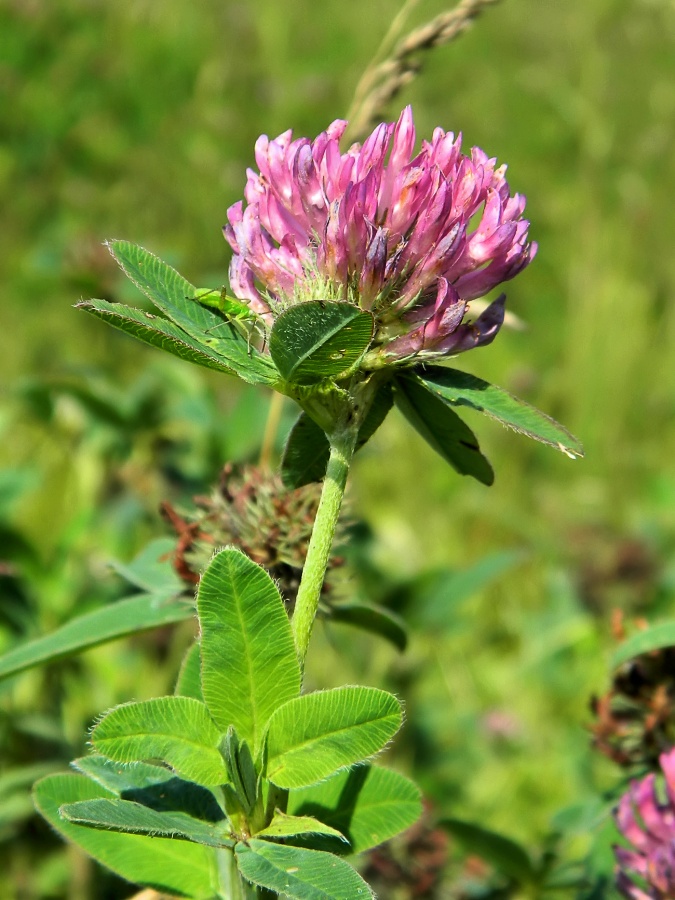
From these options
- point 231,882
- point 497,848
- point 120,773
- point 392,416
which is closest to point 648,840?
point 497,848

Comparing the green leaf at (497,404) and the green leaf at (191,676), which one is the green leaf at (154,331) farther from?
the green leaf at (191,676)

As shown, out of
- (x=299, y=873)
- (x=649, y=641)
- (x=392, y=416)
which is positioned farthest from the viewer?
(x=392, y=416)

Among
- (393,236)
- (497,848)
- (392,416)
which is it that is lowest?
(497,848)

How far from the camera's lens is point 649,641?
1080 mm

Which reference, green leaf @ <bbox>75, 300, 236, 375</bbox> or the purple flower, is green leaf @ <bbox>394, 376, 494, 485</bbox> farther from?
the purple flower

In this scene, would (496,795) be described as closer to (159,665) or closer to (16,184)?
(159,665)

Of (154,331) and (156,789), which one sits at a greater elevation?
(154,331)

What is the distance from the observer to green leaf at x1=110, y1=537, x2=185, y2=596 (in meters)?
1.19

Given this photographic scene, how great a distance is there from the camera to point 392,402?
0.97 m

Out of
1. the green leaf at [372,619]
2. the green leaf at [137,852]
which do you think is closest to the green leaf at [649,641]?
the green leaf at [372,619]

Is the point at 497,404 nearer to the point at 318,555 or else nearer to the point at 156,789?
the point at 318,555

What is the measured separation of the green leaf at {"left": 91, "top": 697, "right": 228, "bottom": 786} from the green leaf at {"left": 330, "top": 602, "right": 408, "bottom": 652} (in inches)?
13.6

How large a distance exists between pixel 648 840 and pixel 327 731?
493 mm

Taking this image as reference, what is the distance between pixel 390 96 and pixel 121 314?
864 mm
